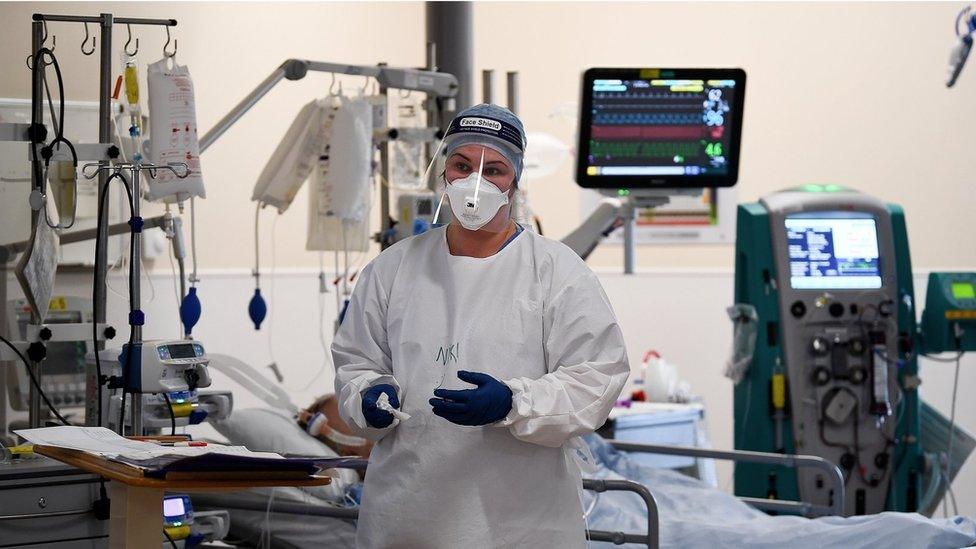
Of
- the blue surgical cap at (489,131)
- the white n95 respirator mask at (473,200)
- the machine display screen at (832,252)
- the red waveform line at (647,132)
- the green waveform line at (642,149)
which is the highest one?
the red waveform line at (647,132)

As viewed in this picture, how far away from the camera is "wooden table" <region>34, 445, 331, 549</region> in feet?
7.36

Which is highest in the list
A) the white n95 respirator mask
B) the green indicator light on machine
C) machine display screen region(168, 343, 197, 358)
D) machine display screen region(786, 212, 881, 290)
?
the white n95 respirator mask

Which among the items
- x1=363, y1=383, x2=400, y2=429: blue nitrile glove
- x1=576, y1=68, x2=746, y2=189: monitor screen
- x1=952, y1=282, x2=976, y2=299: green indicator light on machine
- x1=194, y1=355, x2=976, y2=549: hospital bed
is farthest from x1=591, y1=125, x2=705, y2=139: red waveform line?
x1=363, y1=383, x2=400, y2=429: blue nitrile glove

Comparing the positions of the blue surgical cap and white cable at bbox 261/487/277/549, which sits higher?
the blue surgical cap

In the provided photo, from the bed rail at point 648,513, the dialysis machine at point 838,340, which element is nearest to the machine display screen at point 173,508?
the bed rail at point 648,513

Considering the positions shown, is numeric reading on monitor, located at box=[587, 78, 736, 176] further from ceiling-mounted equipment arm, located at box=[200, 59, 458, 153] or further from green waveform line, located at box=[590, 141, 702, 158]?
ceiling-mounted equipment arm, located at box=[200, 59, 458, 153]

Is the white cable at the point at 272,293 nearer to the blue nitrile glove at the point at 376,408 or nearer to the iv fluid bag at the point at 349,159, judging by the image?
the iv fluid bag at the point at 349,159

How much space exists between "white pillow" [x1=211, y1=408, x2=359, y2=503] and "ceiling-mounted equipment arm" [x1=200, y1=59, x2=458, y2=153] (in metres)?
1.01

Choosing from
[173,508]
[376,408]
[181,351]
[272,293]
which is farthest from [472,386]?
[272,293]

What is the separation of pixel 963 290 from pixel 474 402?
3488 mm

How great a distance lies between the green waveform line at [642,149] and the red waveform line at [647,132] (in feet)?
0.08

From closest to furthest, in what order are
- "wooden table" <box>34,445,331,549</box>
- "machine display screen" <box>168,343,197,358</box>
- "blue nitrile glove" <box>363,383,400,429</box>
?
"wooden table" <box>34,445,331,549</box>, "blue nitrile glove" <box>363,383,400,429</box>, "machine display screen" <box>168,343,197,358</box>

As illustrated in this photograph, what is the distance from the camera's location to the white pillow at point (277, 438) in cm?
429

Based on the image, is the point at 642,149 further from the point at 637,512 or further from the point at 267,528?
the point at 267,528
